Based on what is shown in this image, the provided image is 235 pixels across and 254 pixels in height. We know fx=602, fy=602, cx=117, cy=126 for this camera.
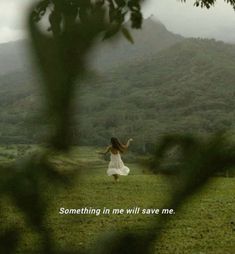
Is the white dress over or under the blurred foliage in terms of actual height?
under

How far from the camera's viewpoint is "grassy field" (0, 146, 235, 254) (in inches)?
42.6

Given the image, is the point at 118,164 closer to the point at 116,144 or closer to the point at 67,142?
the point at 116,144

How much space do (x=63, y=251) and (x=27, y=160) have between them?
7.7 inches

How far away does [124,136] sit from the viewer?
1819mm

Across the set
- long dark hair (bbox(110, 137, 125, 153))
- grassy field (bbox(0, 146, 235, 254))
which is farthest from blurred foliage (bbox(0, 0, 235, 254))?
long dark hair (bbox(110, 137, 125, 153))

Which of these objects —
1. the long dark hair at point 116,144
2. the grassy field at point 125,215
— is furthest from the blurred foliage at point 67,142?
the long dark hair at point 116,144

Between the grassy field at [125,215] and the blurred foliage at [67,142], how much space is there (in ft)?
0.06

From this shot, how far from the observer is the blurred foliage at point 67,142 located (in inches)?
35.5

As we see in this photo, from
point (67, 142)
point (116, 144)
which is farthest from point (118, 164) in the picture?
point (67, 142)

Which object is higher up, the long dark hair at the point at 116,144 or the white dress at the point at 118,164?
the long dark hair at the point at 116,144

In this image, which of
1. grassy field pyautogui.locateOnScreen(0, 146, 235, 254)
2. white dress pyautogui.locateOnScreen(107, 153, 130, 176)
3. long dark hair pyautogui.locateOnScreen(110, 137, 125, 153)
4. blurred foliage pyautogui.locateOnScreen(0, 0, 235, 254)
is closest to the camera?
blurred foliage pyautogui.locateOnScreen(0, 0, 235, 254)

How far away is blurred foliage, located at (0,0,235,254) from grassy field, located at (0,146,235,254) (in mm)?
19

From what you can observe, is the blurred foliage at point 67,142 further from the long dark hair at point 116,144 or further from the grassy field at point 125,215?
the long dark hair at point 116,144

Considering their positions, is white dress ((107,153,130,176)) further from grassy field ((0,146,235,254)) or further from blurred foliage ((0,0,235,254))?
blurred foliage ((0,0,235,254))
